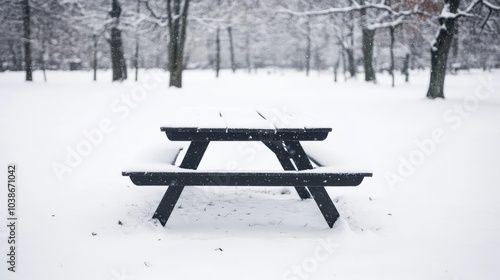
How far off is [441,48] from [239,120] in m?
12.7

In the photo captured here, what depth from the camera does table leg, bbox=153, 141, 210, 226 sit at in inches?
122

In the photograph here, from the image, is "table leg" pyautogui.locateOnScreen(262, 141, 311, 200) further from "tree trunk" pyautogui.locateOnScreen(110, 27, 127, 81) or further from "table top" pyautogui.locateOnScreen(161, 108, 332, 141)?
"tree trunk" pyautogui.locateOnScreen(110, 27, 127, 81)

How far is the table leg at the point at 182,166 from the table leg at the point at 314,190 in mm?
718

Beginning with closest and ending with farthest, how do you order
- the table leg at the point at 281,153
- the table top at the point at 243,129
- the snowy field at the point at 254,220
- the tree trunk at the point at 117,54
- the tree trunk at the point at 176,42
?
the snowy field at the point at 254,220 < the table top at the point at 243,129 < the table leg at the point at 281,153 < the tree trunk at the point at 176,42 < the tree trunk at the point at 117,54

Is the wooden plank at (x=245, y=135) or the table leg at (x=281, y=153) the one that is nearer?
the wooden plank at (x=245, y=135)

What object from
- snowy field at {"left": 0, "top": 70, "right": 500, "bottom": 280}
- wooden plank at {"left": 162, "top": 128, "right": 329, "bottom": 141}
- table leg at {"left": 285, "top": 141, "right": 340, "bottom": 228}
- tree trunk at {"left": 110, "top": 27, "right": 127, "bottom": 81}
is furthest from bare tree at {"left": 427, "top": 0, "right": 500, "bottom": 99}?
tree trunk at {"left": 110, "top": 27, "right": 127, "bottom": 81}

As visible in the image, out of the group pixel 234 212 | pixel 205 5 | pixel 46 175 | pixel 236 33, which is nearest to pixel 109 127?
pixel 46 175

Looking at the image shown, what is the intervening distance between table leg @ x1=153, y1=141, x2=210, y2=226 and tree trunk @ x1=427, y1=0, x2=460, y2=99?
42.2ft

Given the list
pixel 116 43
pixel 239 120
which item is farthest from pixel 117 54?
pixel 239 120

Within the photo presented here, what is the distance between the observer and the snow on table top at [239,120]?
9.51 ft

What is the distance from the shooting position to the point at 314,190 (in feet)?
10.6

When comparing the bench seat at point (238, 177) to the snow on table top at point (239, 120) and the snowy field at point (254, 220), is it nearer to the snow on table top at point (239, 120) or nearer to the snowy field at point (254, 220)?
the snowy field at point (254, 220)

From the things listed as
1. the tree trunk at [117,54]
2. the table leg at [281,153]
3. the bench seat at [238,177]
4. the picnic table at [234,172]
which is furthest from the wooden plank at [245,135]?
the tree trunk at [117,54]

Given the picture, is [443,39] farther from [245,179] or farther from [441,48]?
[245,179]
